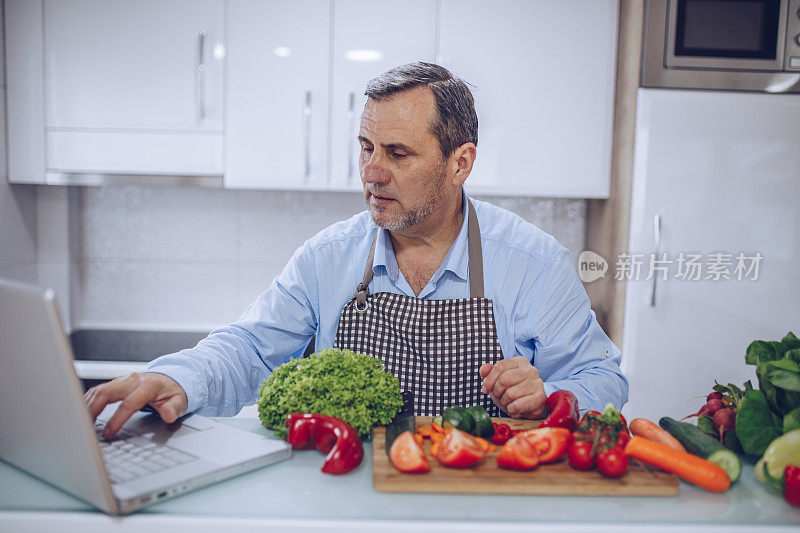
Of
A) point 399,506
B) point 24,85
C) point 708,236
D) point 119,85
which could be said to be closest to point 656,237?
point 708,236

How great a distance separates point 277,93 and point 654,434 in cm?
185

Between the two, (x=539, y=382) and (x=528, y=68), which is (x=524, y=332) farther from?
(x=528, y=68)

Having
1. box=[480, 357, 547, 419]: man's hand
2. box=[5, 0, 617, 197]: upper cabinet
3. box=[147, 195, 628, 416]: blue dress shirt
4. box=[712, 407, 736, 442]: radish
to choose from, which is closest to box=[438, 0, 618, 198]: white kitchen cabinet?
box=[5, 0, 617, 197]: upper cabinet

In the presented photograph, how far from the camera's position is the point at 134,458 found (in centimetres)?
91

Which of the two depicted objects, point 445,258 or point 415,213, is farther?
point 445,258

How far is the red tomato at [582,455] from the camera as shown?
0.90 metres

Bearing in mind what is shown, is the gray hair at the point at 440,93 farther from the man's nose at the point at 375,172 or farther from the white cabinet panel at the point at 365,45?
the white cabinet panel at the point at 365,45

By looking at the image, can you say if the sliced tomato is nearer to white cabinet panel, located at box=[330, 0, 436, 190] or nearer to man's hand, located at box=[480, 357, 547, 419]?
man's hand, located at box=[480, 357, 547, 419]

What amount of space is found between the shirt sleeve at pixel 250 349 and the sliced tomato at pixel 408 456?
0.43 metres

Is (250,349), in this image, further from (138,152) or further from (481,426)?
(138,152)

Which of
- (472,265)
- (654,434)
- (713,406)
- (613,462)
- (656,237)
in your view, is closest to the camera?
(613,462)

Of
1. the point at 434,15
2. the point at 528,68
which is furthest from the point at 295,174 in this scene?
the point at 528,68

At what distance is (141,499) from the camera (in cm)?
80

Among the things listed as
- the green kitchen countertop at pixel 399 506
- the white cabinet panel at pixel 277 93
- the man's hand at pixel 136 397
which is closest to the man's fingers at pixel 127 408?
the man's hand at pixel 136 397
